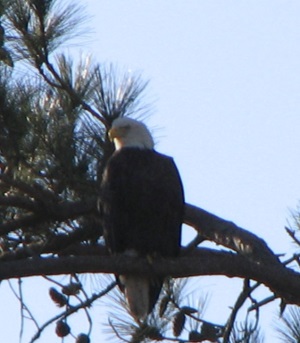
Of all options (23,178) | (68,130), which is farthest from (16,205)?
(68,130)

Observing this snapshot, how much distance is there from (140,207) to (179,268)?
0.77 metres

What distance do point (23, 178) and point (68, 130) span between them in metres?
0.24

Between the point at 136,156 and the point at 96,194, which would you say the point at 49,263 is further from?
the point at 136,156

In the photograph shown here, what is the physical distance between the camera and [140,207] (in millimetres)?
3596

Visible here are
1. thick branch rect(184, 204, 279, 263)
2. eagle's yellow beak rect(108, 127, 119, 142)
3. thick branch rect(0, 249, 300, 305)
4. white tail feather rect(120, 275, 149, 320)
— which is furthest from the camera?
white tail feather rect(120, 275, 149, 320)

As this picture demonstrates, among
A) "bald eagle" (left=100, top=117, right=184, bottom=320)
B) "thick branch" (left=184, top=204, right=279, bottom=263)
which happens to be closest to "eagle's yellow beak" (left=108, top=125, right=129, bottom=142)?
"bald eagle" (left=100, top=117, right=184, bottom=320)

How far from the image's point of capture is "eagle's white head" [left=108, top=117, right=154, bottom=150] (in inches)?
137

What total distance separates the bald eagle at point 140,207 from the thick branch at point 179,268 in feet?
1.81

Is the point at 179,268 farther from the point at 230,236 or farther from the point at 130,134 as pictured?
the point at 130,134

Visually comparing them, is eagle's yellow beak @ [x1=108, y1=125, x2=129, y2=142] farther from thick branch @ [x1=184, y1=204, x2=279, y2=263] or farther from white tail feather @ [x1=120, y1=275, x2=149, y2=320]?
white tail feather @ [x1=120, y1=275, x2=149, y2=320]

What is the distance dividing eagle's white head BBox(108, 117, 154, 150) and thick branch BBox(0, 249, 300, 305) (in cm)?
59

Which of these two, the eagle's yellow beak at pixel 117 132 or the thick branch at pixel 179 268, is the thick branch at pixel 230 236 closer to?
the thick branch at pixel 179 268

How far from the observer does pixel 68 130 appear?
3.38 meters

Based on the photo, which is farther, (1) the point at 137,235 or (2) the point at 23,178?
(1) the point at 137,235
